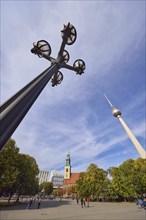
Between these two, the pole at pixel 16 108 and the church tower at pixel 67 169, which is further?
the church tower at pixel 67 169

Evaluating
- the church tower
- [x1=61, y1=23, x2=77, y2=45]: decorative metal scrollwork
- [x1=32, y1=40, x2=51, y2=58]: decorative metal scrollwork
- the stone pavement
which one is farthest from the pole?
the church tower

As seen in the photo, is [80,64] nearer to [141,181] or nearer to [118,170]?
[141,181]

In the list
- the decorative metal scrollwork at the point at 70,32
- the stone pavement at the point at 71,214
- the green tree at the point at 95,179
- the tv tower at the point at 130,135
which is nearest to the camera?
the decorative metal scrollwork at the point at 70,32

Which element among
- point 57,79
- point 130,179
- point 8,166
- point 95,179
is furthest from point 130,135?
point 57,79

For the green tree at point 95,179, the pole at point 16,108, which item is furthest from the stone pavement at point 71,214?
the green tree at point 95,179

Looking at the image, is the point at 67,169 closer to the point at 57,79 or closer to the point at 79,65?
the point at 57,79

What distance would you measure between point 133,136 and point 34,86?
70189 mm

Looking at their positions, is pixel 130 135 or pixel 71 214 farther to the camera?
pixel 130 135

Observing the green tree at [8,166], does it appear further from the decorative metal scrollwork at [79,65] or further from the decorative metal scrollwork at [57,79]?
the decorative metal scrollwork at [79,65]

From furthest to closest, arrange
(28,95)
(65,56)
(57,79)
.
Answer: (57,79) < (65,56) < (28,95)

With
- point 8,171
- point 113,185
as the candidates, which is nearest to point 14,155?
point 8,171

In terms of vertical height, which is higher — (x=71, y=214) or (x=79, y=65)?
(x=71, y=214)

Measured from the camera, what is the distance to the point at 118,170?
5406 centimetres

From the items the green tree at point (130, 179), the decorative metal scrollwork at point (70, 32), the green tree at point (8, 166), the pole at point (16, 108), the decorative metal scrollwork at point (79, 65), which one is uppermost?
the green tree at point (130, 179)
